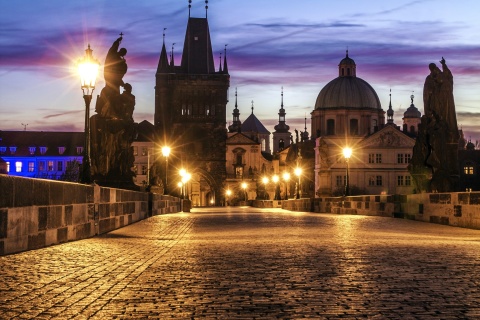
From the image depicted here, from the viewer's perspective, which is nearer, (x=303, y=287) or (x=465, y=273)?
(x=303, y=287)

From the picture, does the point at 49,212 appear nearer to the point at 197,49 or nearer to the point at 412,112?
the point at 197,49

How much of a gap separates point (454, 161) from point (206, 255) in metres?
14.1

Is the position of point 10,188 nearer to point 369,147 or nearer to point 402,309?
point 402,309

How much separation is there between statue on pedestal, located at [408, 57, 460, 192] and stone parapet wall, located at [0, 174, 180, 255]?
30.9ft

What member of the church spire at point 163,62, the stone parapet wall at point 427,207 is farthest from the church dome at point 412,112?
the stone parapet wall at point 427,207

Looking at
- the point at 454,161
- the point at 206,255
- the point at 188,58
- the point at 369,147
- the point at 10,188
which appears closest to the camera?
the point at 10,188

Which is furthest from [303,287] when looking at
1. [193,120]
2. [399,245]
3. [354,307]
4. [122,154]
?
[193,120]

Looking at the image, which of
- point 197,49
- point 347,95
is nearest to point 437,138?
point 347,95

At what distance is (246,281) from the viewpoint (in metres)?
8.66

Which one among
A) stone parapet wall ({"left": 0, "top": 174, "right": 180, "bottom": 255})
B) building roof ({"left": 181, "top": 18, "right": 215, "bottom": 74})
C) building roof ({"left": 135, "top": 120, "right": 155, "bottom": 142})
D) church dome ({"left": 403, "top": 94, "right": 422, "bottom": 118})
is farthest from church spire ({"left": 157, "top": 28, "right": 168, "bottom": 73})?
stone parapet wall ({"left": 0, "top": 174, "right": 180, "bottom": 255})

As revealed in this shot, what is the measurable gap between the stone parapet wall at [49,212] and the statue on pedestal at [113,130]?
13.4ft

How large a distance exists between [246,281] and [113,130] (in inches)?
646

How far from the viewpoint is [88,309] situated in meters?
6.86

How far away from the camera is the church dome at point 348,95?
144 meters
